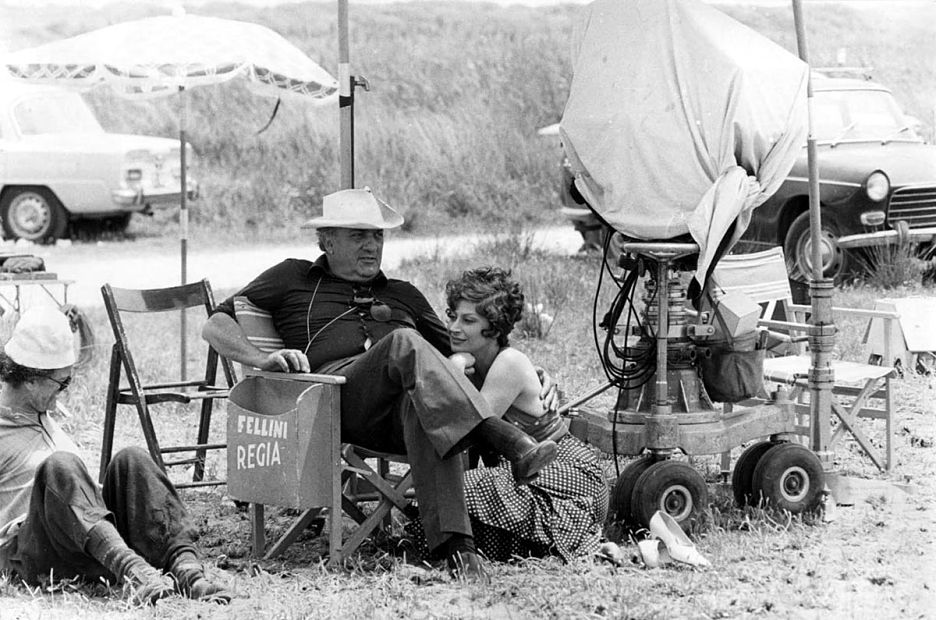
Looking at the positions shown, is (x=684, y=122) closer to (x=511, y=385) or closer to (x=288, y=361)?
(x=511, y=385)

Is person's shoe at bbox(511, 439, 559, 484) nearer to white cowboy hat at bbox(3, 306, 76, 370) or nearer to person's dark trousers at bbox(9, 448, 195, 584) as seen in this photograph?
person's dark trousers at bbox(9, 448, 195, 584)

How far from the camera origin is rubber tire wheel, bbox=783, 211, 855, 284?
459 inches

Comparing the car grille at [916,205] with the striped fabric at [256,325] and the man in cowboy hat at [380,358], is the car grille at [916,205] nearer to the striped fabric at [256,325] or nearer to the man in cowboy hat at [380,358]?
the man in cowboy hat at [380,358]

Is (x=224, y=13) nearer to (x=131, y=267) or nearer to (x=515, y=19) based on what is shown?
(x=515, y=19)

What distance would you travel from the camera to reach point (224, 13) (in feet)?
82.8

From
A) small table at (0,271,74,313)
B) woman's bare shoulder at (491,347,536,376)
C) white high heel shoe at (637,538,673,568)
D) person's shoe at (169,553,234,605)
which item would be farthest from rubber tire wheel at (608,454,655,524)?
small table at (0,271,74,313)

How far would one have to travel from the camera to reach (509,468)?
5.01 meters

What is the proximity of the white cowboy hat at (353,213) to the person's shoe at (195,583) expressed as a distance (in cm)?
145

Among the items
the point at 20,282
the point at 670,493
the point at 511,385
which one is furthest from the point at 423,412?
the point at 20,282

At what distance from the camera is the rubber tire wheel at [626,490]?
518 centimetres

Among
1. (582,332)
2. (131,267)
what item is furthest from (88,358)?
(131,267)

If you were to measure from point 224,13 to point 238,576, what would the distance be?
21646 mm

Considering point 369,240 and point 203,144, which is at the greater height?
point 203,144

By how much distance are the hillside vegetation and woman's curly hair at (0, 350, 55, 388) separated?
9.85 m
